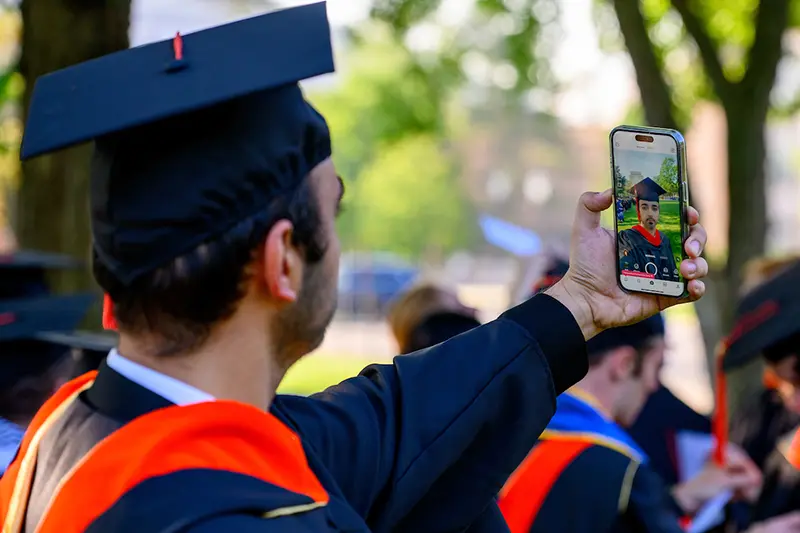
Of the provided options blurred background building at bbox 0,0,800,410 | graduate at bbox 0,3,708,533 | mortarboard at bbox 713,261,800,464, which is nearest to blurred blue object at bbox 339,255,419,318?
blurred background building at bbox 0,0,800,410

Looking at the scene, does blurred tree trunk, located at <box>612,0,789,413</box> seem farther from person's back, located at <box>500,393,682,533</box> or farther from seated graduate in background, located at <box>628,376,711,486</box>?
person's back, located at <box>500,393,682,533</box>

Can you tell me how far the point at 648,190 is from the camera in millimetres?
1646

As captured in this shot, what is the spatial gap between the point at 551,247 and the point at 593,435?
1012mm

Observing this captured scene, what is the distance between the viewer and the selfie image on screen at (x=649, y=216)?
1.62 m

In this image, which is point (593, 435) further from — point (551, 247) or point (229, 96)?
point (229, 96)

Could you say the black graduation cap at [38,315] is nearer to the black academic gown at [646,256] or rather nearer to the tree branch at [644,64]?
the black academic gown at [646,256]

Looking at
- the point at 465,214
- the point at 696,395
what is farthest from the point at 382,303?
the point at 696,395

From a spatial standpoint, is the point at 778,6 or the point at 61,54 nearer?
the point at 61,54

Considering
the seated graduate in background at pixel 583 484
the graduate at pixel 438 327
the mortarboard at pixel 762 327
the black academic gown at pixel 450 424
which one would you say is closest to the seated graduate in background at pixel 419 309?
the graduate at pixel 438 327

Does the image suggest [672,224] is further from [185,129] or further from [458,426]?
[185,129]

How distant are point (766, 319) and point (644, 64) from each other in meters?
3.30

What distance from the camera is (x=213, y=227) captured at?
54.7 inches

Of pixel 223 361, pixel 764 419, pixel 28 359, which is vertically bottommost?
pixel 764 419

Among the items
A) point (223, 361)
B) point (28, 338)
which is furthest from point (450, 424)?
point (28, 338)
